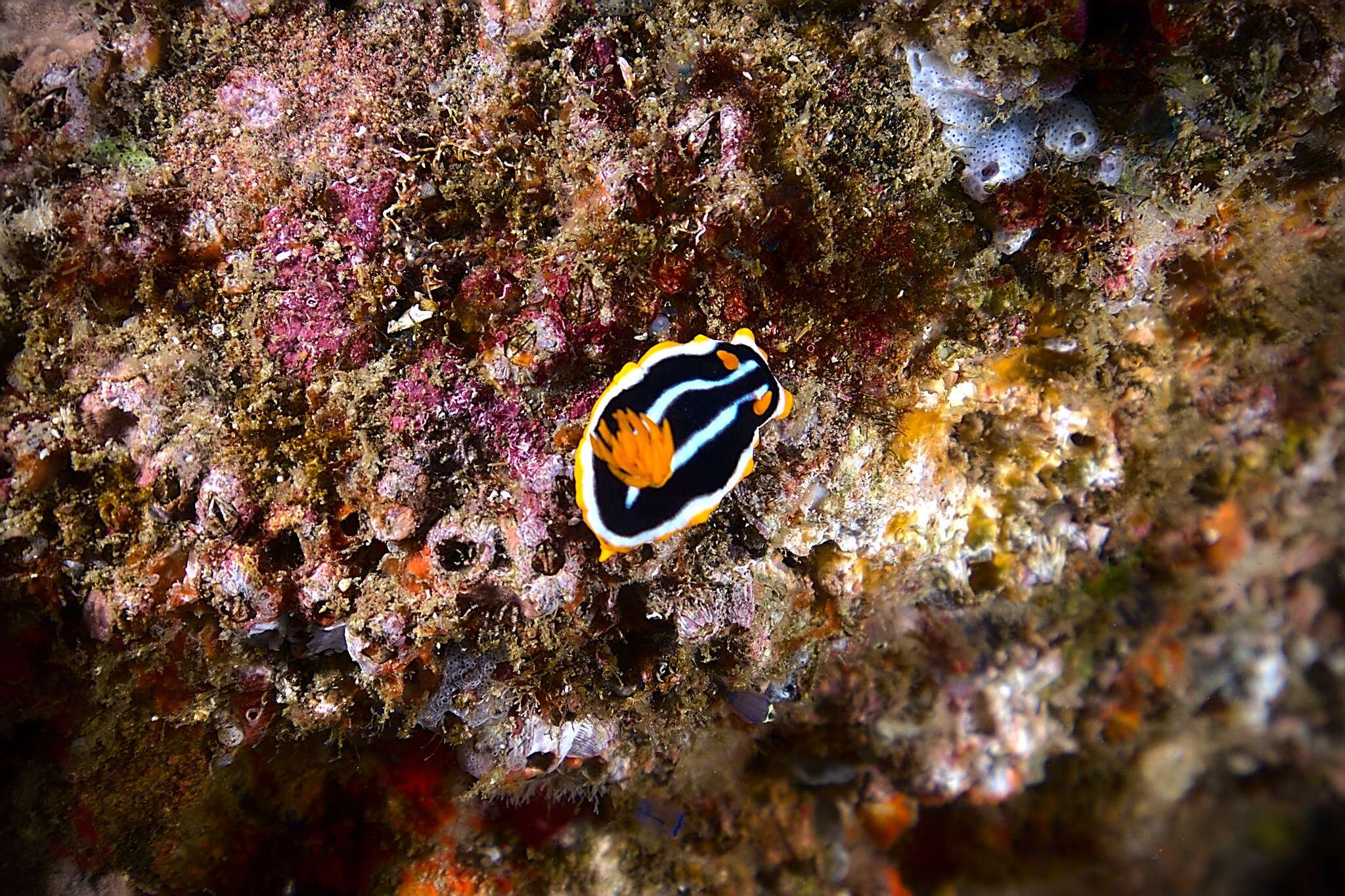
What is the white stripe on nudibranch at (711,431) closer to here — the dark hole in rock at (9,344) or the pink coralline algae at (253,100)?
the pink coralline algae at (253,100)

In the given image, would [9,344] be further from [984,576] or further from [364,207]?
[984,576]

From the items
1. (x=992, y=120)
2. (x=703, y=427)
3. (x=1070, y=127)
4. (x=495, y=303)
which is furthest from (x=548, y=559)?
(x=1070, y=127)

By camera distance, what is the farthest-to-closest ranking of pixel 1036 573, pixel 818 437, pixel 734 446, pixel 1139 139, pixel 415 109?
pixel 1036 573 → pixel 818 437 → pixel 1139 139 → pixel 415 109 → pixel 734 446

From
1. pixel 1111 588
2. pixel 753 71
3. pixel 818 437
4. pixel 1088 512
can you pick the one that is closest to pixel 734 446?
pixel 818 437

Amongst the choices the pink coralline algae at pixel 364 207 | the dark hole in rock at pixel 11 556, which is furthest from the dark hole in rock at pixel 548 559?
the dark hole in rock at pixel 11 556

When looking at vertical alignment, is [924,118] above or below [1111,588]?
above

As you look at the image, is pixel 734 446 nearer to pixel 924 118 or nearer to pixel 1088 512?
pixel 924 118

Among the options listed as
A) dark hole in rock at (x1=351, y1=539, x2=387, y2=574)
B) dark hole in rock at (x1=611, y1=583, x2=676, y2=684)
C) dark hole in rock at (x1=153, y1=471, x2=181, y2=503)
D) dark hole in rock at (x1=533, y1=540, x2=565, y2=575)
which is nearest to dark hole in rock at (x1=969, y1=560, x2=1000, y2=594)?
dark hole in rock at (x1=611, y1=583, x2=676, y2=684)

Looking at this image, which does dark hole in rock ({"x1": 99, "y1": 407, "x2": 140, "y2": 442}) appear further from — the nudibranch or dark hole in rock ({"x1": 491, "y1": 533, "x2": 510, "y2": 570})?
the nudibranch
